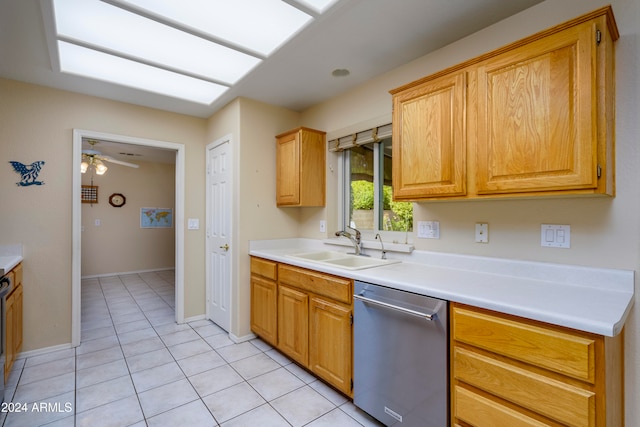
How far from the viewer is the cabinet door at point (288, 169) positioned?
2879mm

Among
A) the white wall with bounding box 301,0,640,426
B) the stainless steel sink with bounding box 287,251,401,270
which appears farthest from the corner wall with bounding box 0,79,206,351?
the white wall with bounding box 301,0,640,426

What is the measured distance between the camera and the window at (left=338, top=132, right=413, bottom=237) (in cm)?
254

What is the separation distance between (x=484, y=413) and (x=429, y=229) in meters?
1.14

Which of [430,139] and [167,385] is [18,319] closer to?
[167,385]

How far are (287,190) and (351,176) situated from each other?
0.65m

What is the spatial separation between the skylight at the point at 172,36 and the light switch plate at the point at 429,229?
150cm

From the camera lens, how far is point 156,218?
637cm

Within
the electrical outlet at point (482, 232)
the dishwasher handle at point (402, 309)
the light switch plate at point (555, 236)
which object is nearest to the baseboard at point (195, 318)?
the dishwasher handle at point (402, 309)

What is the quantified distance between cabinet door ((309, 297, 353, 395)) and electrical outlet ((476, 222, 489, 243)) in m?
0.92

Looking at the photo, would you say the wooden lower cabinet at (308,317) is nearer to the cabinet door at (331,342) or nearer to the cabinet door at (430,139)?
the cabinet door at (331,342)

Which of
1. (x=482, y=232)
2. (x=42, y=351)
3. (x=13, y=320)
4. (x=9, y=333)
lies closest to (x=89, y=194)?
(x=42, y=351)

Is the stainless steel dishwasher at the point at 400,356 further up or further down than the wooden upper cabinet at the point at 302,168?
further down

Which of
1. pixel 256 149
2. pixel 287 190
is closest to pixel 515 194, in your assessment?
pixel 287 190

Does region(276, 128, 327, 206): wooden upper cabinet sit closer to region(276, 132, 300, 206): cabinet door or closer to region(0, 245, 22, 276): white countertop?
region(276, 132, 300, 206): cabinet door
